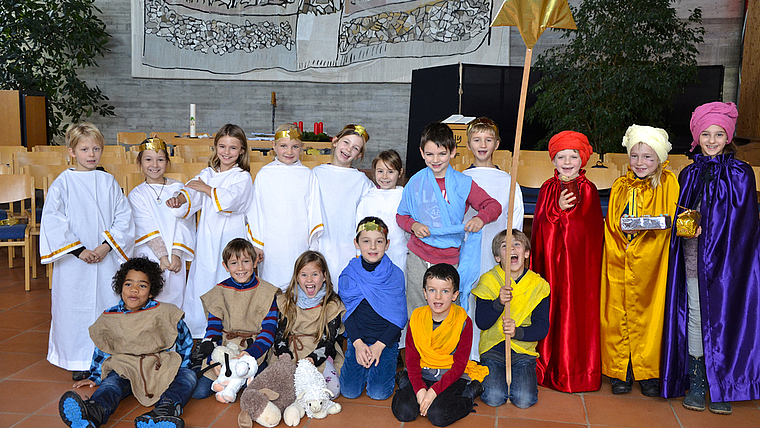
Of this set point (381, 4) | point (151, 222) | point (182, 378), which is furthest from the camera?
point (381, 4)

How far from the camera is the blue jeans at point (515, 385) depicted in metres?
2.78

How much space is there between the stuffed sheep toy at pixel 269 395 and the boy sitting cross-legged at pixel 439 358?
19.3 inches

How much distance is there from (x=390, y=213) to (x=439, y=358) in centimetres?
92

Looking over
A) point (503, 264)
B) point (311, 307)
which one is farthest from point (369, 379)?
point (503, 264)

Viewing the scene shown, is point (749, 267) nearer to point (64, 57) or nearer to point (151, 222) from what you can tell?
point (151, 222)

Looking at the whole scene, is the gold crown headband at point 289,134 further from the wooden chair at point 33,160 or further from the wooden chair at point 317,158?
the wooden chair at point 33,160

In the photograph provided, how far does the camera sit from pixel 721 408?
2.73 meters

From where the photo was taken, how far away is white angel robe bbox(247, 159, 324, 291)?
3.37 metres

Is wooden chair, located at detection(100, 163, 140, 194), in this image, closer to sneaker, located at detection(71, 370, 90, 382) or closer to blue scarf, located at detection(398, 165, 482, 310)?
sneaker, located at detection(71, 370, 90, 382)

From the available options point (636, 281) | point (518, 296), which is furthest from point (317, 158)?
point (636, 281)

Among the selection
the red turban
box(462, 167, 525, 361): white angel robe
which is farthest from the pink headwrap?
box(462, 167, 525, 361): white angel robe

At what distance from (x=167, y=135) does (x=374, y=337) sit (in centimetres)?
739

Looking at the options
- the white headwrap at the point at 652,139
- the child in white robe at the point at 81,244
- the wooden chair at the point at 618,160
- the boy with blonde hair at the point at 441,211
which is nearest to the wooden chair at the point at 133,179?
the child in white robe at the point at 81,244

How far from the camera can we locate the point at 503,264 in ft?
9.61
